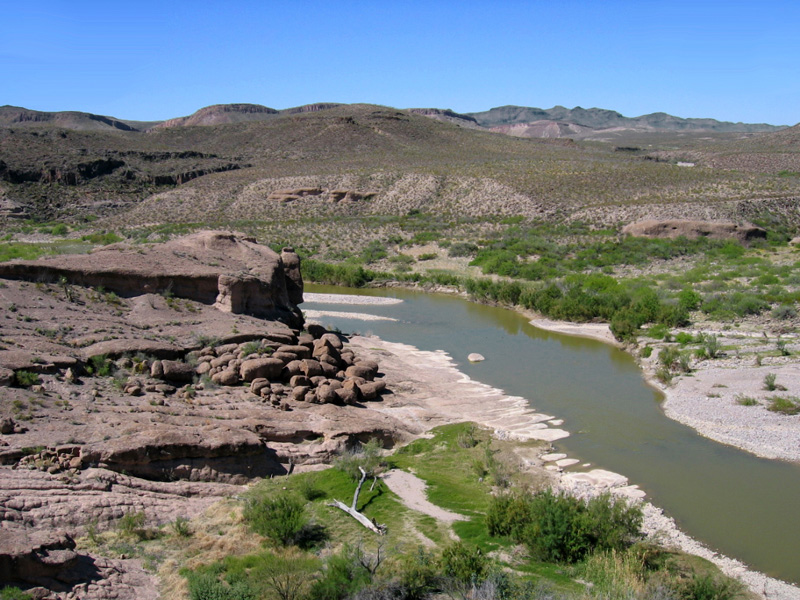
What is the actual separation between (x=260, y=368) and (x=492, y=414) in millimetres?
6991

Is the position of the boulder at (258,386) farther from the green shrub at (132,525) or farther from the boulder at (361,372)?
the green shrub at (132,525)

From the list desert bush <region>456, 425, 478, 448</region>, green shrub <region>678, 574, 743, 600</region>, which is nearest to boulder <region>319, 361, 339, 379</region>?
desert bush <region>456, 425, 478, 448</region>

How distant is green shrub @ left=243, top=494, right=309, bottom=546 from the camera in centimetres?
1148

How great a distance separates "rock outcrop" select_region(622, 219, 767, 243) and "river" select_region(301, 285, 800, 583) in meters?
21.1

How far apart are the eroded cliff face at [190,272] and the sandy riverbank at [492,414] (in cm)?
429

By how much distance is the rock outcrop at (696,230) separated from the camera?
160 ft

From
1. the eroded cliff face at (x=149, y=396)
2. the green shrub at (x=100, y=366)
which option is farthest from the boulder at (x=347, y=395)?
the green shrub at (x=100, y=366)

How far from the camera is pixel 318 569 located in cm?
1070

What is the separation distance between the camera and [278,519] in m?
11.6

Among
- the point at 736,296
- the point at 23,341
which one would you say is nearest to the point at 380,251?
the point at 736,296

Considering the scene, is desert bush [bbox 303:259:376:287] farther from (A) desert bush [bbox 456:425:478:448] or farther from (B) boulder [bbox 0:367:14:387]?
(B) boulder [bbox 0:367:14:387]

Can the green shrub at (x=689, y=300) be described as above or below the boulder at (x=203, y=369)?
above

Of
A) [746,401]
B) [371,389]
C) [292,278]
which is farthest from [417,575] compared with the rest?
[292,278]

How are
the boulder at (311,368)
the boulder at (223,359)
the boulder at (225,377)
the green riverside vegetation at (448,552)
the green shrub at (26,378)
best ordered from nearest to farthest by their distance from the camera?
the green riverside vegetation at (448,552) < the green shrub at (26,378) < the boulder at (225,377) < the boulder at (223,359) < the boulder at (311,368)
